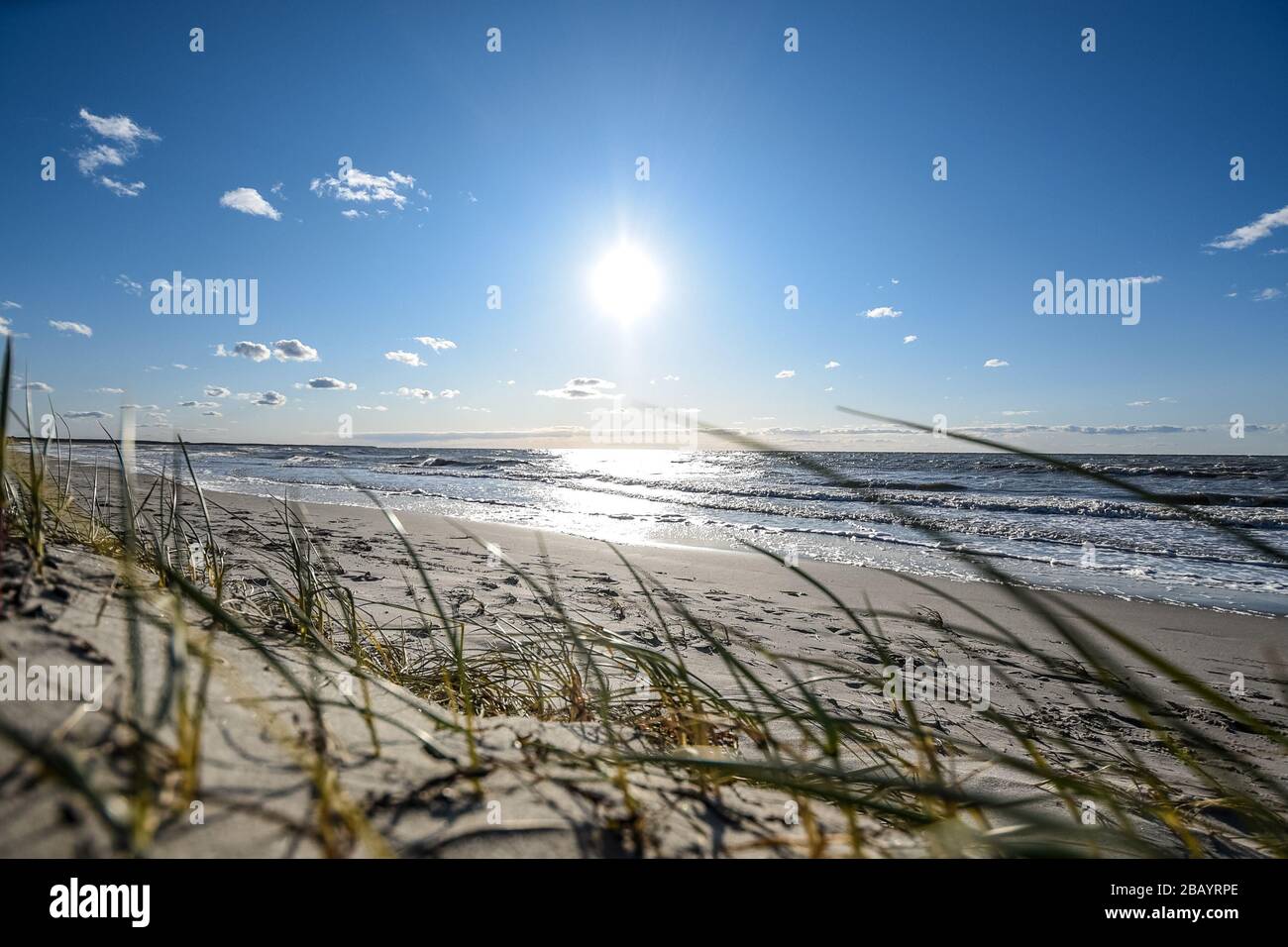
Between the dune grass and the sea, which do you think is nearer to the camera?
the dune grass

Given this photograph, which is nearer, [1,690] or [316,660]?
[1,690]

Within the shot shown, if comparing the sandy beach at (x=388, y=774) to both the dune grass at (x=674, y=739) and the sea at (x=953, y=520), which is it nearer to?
the dune grass at (x=674, y=739)

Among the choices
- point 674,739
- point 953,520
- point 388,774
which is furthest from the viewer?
point 953,520

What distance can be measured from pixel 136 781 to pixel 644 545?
8523 millimetres

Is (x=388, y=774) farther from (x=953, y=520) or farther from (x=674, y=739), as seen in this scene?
(x=953, y=520)

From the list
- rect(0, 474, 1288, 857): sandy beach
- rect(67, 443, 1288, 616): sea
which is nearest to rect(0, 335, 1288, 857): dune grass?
rect(0, 474, 1288, 857): sandy beach

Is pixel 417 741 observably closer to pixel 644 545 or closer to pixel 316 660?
pixel 316 660

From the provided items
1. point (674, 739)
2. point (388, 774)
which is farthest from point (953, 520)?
point (388, 774)

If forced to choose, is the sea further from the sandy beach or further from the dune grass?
the sandy beach

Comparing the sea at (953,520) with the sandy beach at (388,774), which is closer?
the sandy beach at (388,774)

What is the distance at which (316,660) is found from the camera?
56.8 inches

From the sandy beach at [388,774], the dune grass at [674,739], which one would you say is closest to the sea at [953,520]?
the dune grass at [674,739]
